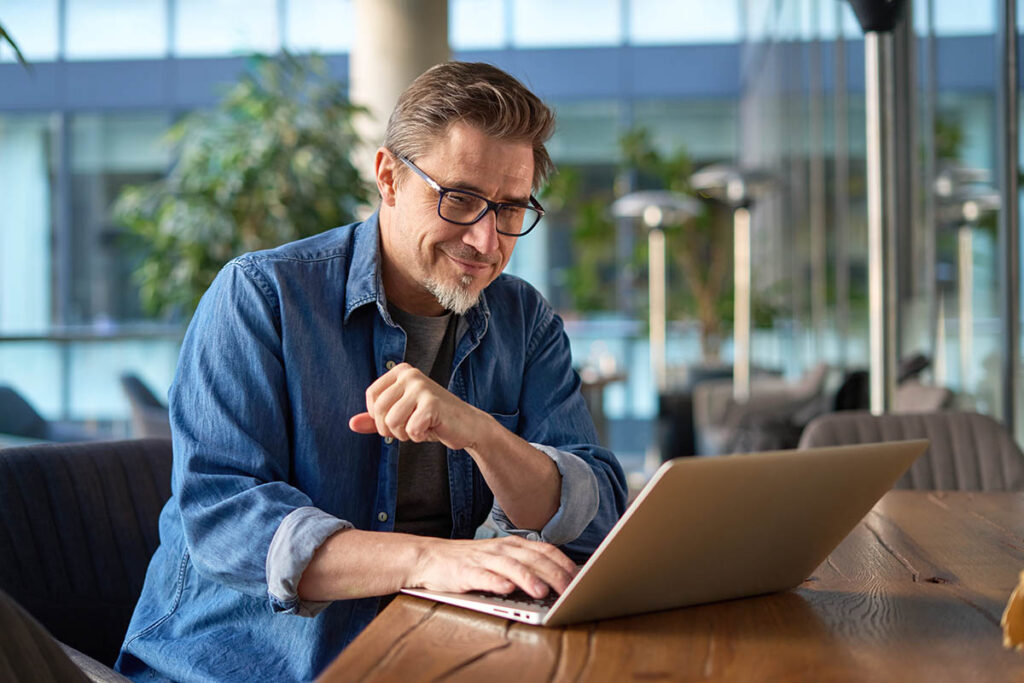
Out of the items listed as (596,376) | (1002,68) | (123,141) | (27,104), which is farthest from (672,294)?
(1002,68)

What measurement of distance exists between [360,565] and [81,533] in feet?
2.02

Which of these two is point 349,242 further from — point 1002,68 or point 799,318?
point 799,318

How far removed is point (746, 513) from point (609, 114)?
11.1m

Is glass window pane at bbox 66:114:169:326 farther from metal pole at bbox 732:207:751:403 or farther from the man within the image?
the man

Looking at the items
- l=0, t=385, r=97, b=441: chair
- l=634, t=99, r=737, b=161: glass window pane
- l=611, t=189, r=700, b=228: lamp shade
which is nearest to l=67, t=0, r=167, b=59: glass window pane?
l=634, t=99, r=737, b=161: glass window pane

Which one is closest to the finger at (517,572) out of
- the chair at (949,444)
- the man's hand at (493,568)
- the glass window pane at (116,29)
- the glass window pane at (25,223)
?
the man's hand at (493,568)

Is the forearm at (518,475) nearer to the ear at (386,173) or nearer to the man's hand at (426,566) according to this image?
the man's hand at (426,566)

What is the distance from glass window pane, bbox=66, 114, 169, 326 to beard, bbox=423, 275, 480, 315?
1039 centimetres

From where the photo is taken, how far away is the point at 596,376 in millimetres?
7070

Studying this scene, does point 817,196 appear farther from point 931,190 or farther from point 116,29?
point 116,29

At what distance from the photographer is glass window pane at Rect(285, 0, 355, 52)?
37.6 feet

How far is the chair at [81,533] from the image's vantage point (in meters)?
1.48

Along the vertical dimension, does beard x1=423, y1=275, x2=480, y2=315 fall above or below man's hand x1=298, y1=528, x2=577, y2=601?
above

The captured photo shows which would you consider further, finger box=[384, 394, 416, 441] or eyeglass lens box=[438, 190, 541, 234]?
eyeglass lens box=[438, 190, 541, 234]
